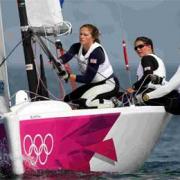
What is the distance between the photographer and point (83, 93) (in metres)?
10.6

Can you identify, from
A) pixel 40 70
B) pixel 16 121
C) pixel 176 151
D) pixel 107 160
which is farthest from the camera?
pixel 176 151

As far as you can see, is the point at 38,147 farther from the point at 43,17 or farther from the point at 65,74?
the point at 43,17

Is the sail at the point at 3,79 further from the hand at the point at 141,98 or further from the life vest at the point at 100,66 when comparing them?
the hand at the point at 141,98

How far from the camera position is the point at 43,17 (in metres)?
10.9

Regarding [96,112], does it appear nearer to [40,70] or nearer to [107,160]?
[107,160]

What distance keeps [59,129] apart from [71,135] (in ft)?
0.49

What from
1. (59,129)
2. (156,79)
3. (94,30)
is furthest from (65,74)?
(156,79)

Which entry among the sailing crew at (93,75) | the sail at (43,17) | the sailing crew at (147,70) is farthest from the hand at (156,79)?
the sail at (43,17)

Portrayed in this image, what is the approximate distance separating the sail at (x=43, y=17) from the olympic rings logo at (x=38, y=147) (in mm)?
1485

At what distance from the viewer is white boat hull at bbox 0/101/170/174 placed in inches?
386

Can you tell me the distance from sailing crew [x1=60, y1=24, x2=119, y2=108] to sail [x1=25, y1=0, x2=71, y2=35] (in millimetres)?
406

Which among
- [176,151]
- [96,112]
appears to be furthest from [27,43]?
[176,151]

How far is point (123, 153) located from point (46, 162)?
3.14 feet

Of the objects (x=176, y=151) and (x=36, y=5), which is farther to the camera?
(x=176, y=151)
